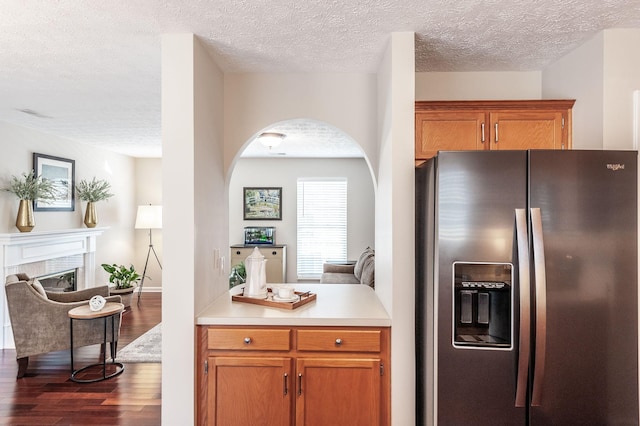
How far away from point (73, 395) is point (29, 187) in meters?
2.48

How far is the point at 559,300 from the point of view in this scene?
1760 millimetres

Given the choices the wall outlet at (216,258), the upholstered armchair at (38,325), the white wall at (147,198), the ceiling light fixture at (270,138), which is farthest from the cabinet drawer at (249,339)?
the white wall at (147,198)

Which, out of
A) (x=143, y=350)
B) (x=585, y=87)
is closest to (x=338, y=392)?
(x=585, y=87)

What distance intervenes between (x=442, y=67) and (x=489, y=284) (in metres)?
1.59

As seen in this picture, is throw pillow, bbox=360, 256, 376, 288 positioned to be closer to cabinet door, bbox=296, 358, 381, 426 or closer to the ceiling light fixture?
the ceiling light fixture

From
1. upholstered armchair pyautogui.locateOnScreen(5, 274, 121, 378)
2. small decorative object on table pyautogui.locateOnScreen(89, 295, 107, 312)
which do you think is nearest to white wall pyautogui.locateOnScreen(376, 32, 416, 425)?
small decorative object on table pyautogui.locateOnScreen(89, 295, 107, 312)

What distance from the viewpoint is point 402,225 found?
2.19 meters

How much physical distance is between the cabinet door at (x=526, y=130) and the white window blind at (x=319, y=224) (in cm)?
480

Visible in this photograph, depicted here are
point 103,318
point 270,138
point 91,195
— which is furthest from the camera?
point 91,195

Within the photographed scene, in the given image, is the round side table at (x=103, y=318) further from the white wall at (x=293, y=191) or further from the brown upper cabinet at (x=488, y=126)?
the white wall at (x=293, y=191)

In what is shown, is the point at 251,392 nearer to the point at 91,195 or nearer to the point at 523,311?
the point at 523,311

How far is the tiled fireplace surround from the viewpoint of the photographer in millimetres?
4270

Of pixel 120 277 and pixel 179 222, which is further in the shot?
pixel 120 277

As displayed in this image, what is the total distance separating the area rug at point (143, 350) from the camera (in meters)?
3.91
